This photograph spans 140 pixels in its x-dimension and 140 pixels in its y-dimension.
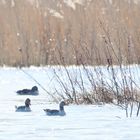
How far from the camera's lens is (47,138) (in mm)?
5875

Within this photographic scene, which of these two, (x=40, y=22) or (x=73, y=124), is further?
(x=40, y=22)

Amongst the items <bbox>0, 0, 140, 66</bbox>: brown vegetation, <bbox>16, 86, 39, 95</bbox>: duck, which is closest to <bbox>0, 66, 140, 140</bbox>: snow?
<bbox>16, 86, 39, 95</bbox>: duck

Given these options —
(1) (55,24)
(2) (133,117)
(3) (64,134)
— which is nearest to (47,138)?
(3) (64,134)

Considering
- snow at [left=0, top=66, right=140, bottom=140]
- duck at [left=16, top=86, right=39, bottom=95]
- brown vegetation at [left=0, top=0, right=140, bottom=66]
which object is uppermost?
brown vegetation at [left=0, top=0, right=140, bottom=66]

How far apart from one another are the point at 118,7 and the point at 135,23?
3425mm

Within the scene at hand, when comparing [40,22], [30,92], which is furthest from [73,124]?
[40,22]

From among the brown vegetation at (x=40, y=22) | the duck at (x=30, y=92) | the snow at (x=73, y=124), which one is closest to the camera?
the snow at (x=73, y=124)

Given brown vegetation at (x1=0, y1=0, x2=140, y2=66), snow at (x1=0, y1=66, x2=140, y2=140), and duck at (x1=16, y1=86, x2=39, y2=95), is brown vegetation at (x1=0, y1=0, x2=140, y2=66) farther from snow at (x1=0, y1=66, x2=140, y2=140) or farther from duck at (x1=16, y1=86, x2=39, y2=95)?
snow at (x1=0, y1=66, x2=140, y2=140)

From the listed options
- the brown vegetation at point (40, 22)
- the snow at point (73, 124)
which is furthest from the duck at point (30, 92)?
the brown vegetation at point (40, 22)

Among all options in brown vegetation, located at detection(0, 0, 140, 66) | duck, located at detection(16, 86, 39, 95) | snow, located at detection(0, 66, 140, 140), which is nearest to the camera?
snow, located at detection(0, 66, 140, 140)

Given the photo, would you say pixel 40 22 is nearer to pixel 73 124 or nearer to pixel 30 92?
pixel 30 92

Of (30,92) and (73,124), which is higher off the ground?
(30,92)

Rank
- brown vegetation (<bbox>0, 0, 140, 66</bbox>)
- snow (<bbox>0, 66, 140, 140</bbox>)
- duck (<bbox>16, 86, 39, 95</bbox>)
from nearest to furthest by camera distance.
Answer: snow (<bbox>0, 66, 140, 140</bbox>), duck (<bbox>16, 86, 39, 95</bbox>), brown vegetation (<bbox>0, 0, 140, 66</bbox>)

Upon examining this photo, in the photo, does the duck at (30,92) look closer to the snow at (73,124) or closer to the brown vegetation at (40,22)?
the snow at (73,124)
